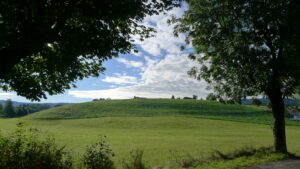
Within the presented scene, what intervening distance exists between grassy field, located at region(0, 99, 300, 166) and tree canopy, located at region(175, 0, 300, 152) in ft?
12.1

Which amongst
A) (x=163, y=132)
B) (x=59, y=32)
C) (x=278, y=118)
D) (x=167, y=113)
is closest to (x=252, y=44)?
(x=278, y=118)

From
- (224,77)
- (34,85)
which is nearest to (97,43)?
(34,85)

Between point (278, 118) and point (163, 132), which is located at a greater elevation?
point (278, 118)

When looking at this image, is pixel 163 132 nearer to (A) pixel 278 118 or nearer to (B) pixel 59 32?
(A) pixel 278 118

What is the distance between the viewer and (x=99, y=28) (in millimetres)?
9438

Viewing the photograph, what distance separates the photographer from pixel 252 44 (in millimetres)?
15555

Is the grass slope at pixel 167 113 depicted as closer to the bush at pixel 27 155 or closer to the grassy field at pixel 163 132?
the grassy field at pixel 163 132

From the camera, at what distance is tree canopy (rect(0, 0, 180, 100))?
749 centimetres

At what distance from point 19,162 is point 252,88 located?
13962 mm

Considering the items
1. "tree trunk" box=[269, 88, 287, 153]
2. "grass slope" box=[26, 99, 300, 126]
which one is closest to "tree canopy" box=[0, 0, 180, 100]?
"tree trunk" box=[269, 88, 287, 153]

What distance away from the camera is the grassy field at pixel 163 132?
22.0 m

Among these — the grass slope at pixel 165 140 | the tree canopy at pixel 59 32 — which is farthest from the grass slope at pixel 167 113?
the tree canopy at pixel 59 32

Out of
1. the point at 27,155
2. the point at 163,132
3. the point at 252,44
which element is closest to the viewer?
the point at 27,155

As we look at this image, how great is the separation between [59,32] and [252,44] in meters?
12.8
